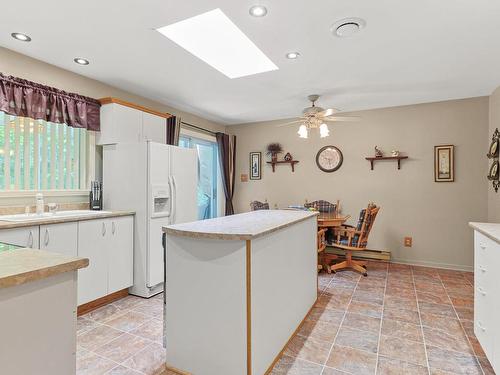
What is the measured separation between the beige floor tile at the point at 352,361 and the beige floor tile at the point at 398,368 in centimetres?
5

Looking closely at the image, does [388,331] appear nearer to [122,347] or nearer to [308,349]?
[308,349]

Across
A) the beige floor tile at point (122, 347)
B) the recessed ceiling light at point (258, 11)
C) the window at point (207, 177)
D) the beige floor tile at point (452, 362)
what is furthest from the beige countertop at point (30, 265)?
the window at point (207, 177)

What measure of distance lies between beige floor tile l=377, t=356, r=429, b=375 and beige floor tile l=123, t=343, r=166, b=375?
1442 mm

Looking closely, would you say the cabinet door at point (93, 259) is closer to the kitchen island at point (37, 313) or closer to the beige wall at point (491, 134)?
the kitchen island at point (37, 313)

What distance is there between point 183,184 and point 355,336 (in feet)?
7.95

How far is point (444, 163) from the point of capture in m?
4.15

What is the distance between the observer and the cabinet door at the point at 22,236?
2.04 metres

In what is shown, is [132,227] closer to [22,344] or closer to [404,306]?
[22,344]

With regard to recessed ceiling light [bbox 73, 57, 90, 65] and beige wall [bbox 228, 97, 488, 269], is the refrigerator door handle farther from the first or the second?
beige wall [bbox 228, 97, 488, 269]

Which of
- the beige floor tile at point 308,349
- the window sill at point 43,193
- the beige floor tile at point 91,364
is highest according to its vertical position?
the window sill at point 43,193

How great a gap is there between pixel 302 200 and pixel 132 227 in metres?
3.04

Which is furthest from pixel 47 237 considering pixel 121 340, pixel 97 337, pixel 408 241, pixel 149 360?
pixel 408 241

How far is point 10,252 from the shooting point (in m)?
0.97

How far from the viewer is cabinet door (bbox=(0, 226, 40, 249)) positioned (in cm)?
204
